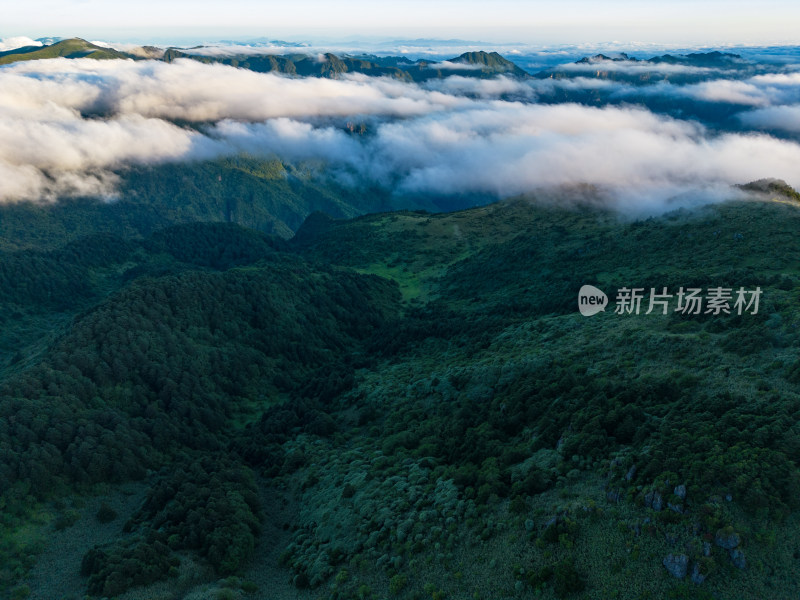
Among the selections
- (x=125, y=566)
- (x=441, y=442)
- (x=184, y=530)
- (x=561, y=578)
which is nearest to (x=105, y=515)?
(x=184, y=530)

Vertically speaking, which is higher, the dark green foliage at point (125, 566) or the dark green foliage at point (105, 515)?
the dark green foliage at point (125, 566)

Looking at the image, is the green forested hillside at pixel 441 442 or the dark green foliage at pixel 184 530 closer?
the green forested hillside at pixel 441 442

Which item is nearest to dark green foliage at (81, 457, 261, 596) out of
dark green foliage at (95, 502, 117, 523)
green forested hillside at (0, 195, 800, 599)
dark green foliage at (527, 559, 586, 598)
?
green forested hillside at (0, 195, 800, 599)

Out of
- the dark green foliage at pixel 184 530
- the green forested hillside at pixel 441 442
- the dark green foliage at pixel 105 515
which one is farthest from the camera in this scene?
the dark green foliage at pixel 105 515

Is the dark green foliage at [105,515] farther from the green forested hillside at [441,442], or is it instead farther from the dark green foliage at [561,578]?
the dark green foliage at [561,578]

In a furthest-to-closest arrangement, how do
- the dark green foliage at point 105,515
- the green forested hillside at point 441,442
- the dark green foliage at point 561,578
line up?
the dark green foliage at point 105,515 < the green forested hillside at point 441,442 < the dark green foliage at point 561,578

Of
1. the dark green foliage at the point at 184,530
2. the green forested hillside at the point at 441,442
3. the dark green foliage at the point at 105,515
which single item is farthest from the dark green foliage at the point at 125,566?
the dark green foliage at the point at 105,515

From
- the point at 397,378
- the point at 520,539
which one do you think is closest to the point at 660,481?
the point at 520,539

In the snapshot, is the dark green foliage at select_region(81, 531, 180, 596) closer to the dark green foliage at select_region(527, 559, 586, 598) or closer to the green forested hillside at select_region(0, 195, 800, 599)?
the green forested hillside at select_region(0, 195, 800, 599)

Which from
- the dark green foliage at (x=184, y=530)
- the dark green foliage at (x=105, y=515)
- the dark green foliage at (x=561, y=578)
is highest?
the dark green foliage at (x=561, y=578)

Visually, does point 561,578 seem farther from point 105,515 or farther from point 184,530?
point 105,515
